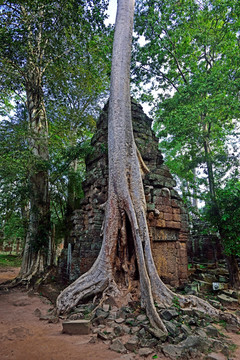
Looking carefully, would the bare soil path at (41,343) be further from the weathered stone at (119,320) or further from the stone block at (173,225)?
the stone block at (173,225)

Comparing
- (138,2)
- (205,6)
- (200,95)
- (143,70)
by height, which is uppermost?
(138,2)

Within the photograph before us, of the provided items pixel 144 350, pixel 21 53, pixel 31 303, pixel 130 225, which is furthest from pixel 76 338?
pixel 21 53

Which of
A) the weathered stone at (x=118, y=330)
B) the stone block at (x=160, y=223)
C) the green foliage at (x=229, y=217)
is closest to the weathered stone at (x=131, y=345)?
the weathered stone at (x=118, y=330)

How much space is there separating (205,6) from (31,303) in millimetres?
10630

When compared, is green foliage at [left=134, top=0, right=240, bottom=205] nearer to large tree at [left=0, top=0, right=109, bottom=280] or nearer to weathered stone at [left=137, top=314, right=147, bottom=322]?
large tree at [left=0, top=0, right=109, bottom=280]

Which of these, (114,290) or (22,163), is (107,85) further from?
(114,290)

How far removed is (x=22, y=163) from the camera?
19.2 feet

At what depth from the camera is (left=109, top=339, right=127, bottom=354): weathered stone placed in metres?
2.32

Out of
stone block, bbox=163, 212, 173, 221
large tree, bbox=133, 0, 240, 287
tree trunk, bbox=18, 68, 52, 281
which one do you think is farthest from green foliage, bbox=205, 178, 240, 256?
tree trunk, bbox=18, 68, 52, 281

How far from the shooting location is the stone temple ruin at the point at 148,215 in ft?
14.9

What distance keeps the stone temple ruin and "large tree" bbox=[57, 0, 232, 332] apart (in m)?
0.56

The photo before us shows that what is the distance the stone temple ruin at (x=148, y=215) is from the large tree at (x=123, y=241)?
1.85 ft

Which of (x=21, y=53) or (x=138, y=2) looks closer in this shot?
(x=21, y=53)

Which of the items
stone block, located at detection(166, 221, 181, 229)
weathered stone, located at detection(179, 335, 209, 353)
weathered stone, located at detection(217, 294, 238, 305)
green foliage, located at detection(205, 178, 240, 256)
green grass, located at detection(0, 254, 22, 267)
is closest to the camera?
weathered stone, located at detection(179, 335, 209, 353)
